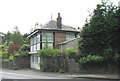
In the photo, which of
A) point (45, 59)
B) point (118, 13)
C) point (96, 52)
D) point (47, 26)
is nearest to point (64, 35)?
point (47, 26)

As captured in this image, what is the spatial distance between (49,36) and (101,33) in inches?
449

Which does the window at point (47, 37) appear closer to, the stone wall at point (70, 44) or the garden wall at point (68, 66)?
the stone wall at point (70, 44)

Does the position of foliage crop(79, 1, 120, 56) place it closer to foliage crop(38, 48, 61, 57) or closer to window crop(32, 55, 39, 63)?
foliage crop(38, 48, 61, 57)

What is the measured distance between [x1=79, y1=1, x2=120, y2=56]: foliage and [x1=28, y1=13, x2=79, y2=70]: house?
8.72 metres

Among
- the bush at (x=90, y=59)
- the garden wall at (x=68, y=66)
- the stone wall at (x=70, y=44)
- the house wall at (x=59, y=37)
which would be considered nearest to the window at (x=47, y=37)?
the house wall at (x=59, y=37)

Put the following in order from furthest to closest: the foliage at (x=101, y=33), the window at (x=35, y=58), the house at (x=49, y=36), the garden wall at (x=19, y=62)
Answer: the garden wall at (x=19, y=62)
the window at (x=35, y=58)
the house at (x=49, y=36)
the foliage at (x=101, y=33)

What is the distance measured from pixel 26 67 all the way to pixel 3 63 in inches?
216

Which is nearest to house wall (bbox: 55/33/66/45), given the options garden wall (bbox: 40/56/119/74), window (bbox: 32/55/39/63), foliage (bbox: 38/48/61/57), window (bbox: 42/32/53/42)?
window (bbox: 42/32/53/42)

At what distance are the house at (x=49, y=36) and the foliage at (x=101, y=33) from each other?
872 centimetres

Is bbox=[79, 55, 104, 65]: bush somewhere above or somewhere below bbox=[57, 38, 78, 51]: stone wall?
below

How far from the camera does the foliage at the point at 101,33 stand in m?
18.7

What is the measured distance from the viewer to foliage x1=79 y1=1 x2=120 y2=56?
18.7 m

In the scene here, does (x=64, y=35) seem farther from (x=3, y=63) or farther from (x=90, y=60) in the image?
(x=3, y=63)

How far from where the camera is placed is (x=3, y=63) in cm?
3566
